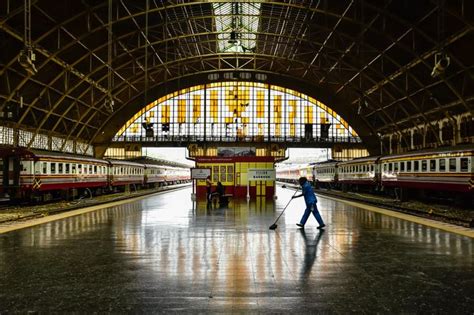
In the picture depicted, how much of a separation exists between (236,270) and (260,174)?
26.3 meters

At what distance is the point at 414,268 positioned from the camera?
9.26 meters

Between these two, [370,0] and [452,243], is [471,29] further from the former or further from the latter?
[452,243]

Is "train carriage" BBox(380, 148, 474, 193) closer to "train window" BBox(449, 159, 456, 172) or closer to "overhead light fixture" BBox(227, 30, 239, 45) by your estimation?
"train window" BBox(449, 159, 456, 172)

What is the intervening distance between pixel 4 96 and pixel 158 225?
34.2 meters

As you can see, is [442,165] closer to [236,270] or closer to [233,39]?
[233,39]

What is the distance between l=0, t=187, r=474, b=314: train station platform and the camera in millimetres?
6719

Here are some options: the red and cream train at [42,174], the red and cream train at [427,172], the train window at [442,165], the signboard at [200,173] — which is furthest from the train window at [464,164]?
the red and cream train at [42,174]

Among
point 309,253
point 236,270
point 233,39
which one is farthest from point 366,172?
point 236,270

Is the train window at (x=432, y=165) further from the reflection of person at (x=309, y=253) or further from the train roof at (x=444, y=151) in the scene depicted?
the reflection of person at (x=309, y=253)

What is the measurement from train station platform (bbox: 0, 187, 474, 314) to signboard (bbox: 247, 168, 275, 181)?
759 inches

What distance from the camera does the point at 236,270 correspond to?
8969 mm

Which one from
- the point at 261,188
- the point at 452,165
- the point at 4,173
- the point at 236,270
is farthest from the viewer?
the point at 261,188

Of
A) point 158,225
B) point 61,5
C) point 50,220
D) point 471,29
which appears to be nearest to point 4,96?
point 61,5

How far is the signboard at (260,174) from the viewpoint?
35.0m
